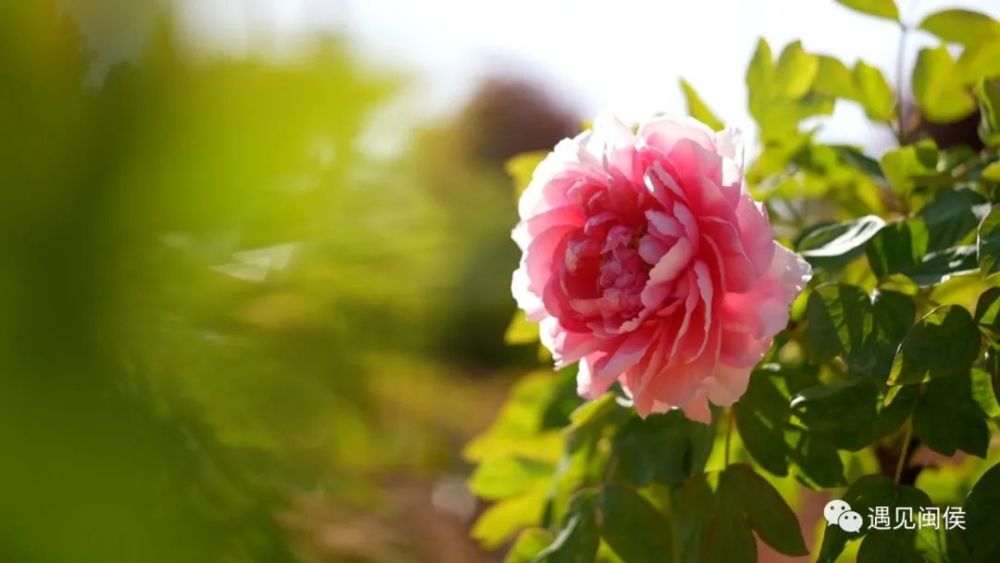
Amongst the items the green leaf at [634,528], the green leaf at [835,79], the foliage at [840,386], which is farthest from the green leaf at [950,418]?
the green leaf at [835,79]

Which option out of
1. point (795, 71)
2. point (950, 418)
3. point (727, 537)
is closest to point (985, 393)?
point (950, 418)

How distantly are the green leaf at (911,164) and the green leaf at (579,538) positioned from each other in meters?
0.22

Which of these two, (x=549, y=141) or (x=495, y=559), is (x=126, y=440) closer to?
(x=495, y=559)

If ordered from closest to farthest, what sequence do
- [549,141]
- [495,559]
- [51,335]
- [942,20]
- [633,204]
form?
[51,335] < [633,204] < [942,20] < [495,559] < [549,141]

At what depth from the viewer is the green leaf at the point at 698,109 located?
57 centimetres

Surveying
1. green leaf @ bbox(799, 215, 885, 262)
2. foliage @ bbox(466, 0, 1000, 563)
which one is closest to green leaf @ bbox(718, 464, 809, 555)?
foliage @ bbox(466, 0, 1000, 563)

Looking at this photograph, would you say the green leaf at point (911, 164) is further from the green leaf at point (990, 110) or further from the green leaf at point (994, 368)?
the green leaf at point (994, 368)

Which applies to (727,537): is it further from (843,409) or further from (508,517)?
(508,517)

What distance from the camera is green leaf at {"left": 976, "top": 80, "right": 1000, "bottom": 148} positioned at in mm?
467

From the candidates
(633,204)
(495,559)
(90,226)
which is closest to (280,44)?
(90,226)

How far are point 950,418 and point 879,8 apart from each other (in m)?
0.26

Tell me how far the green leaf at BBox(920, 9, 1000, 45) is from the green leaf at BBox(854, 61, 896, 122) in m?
0.04

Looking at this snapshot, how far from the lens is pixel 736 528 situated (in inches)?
16.3

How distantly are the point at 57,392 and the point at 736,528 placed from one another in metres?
0.28
